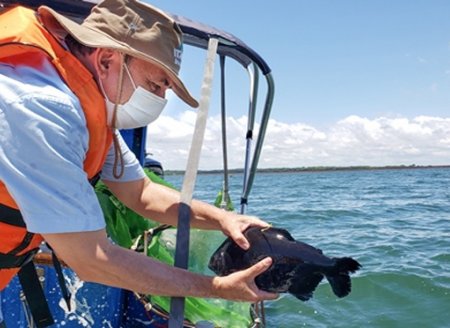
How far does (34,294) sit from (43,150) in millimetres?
1299

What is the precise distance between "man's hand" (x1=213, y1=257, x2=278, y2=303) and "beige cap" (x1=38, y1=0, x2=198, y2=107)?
2.85 ft

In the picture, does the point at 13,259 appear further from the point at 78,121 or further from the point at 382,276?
the point at 382,276

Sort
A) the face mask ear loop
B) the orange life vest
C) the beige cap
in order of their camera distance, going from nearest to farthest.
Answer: the orange life vest, the beige cap, the face mask ear loop

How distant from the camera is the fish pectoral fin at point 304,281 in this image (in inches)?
99.0

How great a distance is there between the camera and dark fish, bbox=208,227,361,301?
8.14 ft

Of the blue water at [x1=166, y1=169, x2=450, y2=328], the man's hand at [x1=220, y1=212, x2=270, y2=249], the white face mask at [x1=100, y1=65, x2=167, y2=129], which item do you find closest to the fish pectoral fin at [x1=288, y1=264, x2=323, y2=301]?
the man's hand at [x1=220, y1=212, x2=270, y2=249]

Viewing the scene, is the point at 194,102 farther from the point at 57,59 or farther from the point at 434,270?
the point at 434,270

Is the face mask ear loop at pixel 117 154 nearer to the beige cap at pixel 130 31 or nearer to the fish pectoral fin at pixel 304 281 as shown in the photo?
the beige cap at pixel 130 31

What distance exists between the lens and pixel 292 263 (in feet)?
8.18

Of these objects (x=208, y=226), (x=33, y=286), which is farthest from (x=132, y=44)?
(x=33, y=286)

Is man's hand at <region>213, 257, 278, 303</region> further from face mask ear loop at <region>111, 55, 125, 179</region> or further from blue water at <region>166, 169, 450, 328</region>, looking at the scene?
blue water at <region>166, 169, 450, 328</region>

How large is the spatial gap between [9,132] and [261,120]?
11.7 feet

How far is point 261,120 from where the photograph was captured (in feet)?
16.2

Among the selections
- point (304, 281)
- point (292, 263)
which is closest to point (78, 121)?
point (292, 263)
